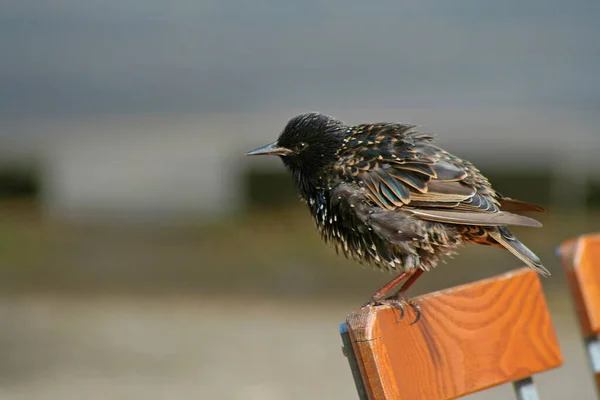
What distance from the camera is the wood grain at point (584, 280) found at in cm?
359

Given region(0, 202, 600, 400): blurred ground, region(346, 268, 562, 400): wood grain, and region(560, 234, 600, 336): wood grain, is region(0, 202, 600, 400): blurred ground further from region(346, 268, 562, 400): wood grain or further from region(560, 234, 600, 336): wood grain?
region(346, 268, 562, 400): wood grain

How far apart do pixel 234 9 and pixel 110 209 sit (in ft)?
21.5

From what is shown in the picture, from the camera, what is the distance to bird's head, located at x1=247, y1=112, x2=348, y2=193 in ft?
14.5

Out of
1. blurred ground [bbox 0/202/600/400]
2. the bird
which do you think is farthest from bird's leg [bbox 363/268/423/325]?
blurred ground [bbox 0/202/600/400]

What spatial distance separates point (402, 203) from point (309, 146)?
58 cm

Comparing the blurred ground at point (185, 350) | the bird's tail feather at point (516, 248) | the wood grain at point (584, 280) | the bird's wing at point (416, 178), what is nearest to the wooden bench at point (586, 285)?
the wood grain at point (584, 280)

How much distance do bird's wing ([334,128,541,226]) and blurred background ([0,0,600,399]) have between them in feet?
9.59

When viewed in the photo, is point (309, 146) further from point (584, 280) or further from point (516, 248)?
point (584, 280)

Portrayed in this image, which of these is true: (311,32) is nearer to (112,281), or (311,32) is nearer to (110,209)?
(110,209)

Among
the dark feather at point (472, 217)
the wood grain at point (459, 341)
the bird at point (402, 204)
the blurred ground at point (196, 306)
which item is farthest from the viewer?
the blurred ground at point (196, 306)

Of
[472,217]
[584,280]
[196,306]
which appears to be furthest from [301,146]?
[196,306]

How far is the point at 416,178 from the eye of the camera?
4.16 meters

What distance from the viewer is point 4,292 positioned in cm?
902

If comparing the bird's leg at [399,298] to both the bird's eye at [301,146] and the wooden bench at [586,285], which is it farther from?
the bird's eye at [301,146]
